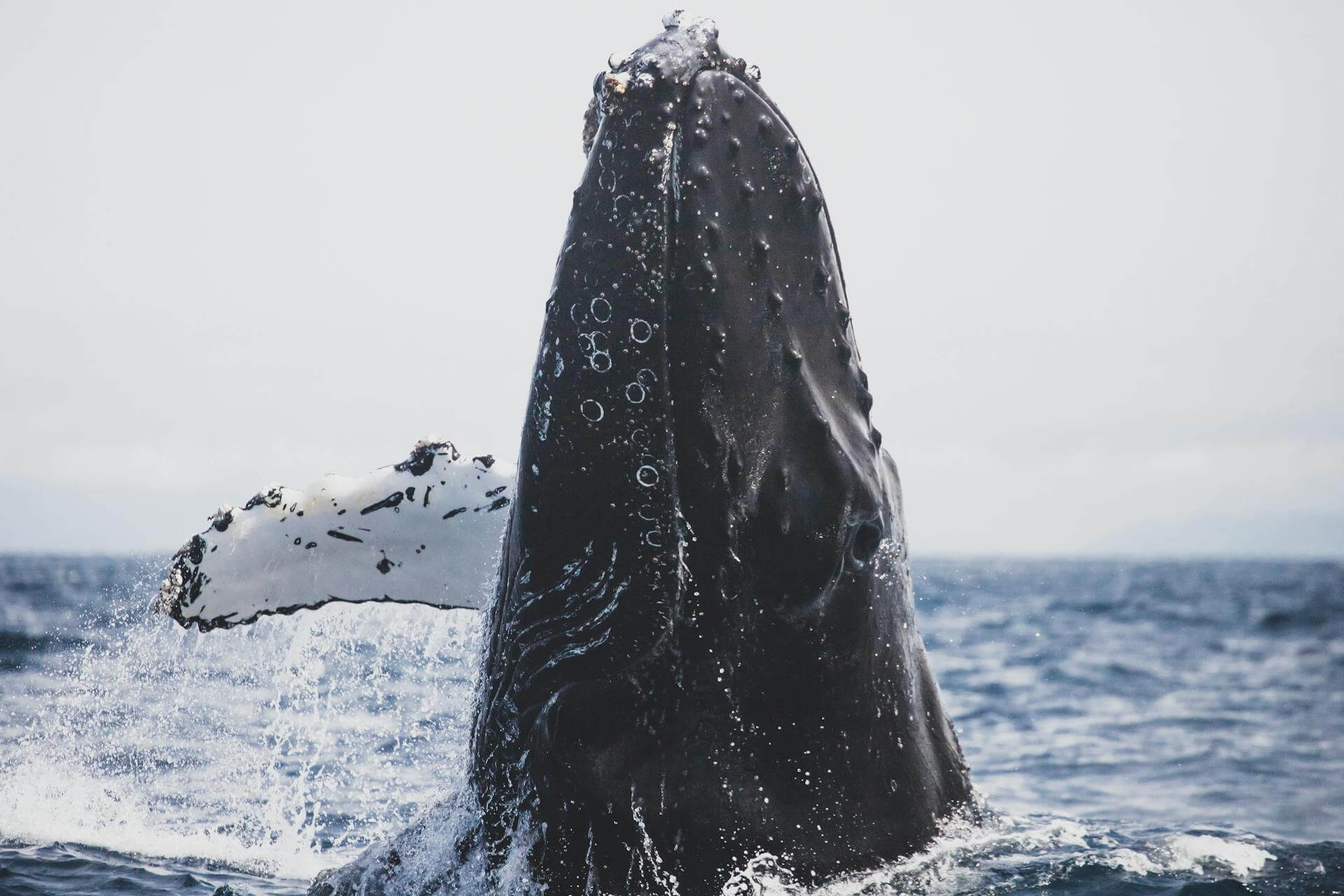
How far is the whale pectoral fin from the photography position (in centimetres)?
579

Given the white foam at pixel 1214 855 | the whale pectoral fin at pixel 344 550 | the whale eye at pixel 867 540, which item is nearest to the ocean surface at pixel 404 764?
the white foam at pixel 1214 855

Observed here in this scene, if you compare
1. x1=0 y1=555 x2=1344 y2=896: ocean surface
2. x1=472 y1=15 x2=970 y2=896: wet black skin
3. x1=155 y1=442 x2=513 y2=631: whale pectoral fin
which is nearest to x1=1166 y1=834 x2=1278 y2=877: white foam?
x1=0 y1=555 x2=1344 y2=896: ocean surface

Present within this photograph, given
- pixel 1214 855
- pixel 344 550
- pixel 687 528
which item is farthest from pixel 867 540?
pixel 1214 855

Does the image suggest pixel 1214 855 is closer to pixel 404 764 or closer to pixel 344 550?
pixel 344 550

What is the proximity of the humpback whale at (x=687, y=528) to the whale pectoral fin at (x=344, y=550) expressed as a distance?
173cm

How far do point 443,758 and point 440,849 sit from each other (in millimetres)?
7553

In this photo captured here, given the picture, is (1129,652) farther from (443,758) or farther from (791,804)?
(791,804)

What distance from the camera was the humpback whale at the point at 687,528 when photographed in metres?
3.70

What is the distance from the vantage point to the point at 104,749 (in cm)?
1112

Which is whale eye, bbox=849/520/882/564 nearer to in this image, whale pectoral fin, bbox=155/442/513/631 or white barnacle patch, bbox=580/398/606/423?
white barnacle patch, bbox=580/398/606/423

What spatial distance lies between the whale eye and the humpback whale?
0.01 metres

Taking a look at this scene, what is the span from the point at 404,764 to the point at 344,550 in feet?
19.2

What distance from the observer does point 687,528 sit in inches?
148

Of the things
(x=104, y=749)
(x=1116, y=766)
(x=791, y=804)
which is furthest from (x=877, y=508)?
(x=1116, y=766)
